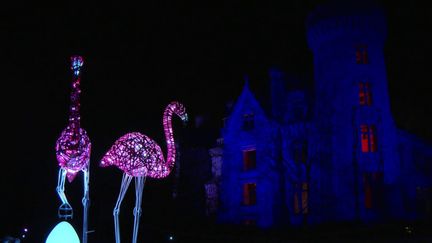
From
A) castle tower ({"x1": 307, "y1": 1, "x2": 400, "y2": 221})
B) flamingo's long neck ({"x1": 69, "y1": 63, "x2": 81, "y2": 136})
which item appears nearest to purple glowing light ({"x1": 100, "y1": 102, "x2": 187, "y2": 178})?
flamingo's long neck ({"x1": 69, "y1": 63, "x2": 81, "y2": 136})

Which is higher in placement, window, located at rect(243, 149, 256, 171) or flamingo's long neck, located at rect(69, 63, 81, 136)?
flamingo's long neck, located at rect(69, 63, 81, 136)

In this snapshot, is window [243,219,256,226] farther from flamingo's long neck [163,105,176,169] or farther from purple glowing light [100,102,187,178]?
purple glowing light [100,102,187,178]

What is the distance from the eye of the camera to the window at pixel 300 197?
91.0ft

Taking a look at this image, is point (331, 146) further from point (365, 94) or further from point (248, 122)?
point (248, 122)

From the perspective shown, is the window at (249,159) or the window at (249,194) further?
the window at (249,159)

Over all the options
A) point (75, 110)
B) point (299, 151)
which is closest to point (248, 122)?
point (299, 151)

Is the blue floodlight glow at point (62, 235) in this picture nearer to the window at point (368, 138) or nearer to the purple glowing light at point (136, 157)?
→ the purple glowing light at point (136, 157)

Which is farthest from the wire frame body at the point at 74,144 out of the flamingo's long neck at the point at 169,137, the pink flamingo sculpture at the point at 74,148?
the flamingo's long neck at the point at 169,137

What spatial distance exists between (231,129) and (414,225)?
12.5m

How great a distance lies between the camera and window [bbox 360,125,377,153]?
86.5 feet

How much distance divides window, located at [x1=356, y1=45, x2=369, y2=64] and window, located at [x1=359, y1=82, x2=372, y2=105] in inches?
51.8

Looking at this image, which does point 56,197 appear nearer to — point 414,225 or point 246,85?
point 246,85

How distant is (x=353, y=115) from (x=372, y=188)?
4.18m

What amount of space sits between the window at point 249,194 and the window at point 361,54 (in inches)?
390
